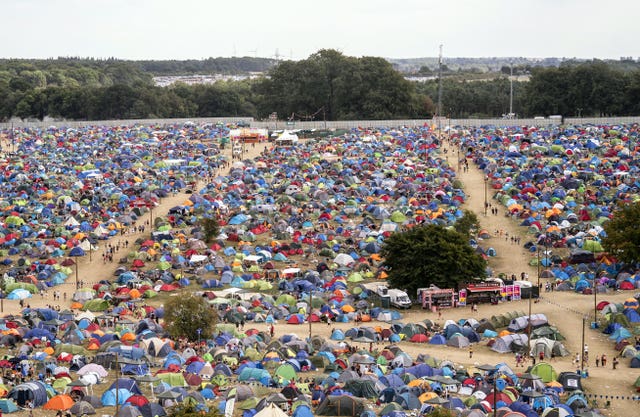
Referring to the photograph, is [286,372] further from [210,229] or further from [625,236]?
[210,229]

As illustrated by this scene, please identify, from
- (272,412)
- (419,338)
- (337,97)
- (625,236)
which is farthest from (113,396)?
(337,97)

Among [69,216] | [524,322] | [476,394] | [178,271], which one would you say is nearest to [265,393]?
[476,394]

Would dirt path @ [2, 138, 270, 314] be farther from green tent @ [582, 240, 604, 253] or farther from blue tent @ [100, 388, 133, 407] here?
green tent @ [582, 240, 604, 253]

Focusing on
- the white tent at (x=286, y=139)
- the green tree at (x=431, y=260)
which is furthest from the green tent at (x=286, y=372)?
the white tent at (x=286, y=139)

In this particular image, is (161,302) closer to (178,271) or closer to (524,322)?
(178,271)

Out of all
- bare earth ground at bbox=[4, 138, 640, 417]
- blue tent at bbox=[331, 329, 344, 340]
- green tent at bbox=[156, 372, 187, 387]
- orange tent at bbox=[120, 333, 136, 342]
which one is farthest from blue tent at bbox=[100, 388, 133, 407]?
blue tent at bbox=[331, 329, 344, 340]

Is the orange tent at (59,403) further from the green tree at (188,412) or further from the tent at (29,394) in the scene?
the green tree at (188,412)
